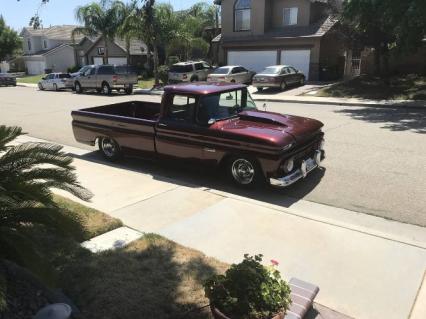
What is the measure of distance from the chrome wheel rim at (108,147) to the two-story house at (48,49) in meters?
47.9

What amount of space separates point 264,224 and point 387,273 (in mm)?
1733

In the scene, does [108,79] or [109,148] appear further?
[108,79]

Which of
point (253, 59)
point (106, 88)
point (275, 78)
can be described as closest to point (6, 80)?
point (106, 88)

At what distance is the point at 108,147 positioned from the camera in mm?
9531

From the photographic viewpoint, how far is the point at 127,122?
8688 millimetres

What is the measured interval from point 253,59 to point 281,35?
9.15ft

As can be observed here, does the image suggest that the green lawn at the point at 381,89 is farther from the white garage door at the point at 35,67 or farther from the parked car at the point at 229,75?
the white garage door at the point at 35,67

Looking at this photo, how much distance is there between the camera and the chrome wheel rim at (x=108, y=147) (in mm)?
9391

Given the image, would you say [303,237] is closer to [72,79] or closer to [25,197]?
[25,197]

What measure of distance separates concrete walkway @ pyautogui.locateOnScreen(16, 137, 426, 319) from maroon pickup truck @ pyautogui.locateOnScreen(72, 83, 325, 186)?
57 centimetres

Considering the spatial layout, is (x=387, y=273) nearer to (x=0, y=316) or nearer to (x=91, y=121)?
(x=0, y=316)

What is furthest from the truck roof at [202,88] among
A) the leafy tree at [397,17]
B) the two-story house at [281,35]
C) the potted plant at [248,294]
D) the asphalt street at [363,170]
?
the two-story house at [281,35]

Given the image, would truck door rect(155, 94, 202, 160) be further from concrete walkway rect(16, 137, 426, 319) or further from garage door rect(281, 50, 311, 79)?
garage door rect(281, 50, 311, 79)

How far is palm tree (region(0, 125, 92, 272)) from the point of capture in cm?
356
